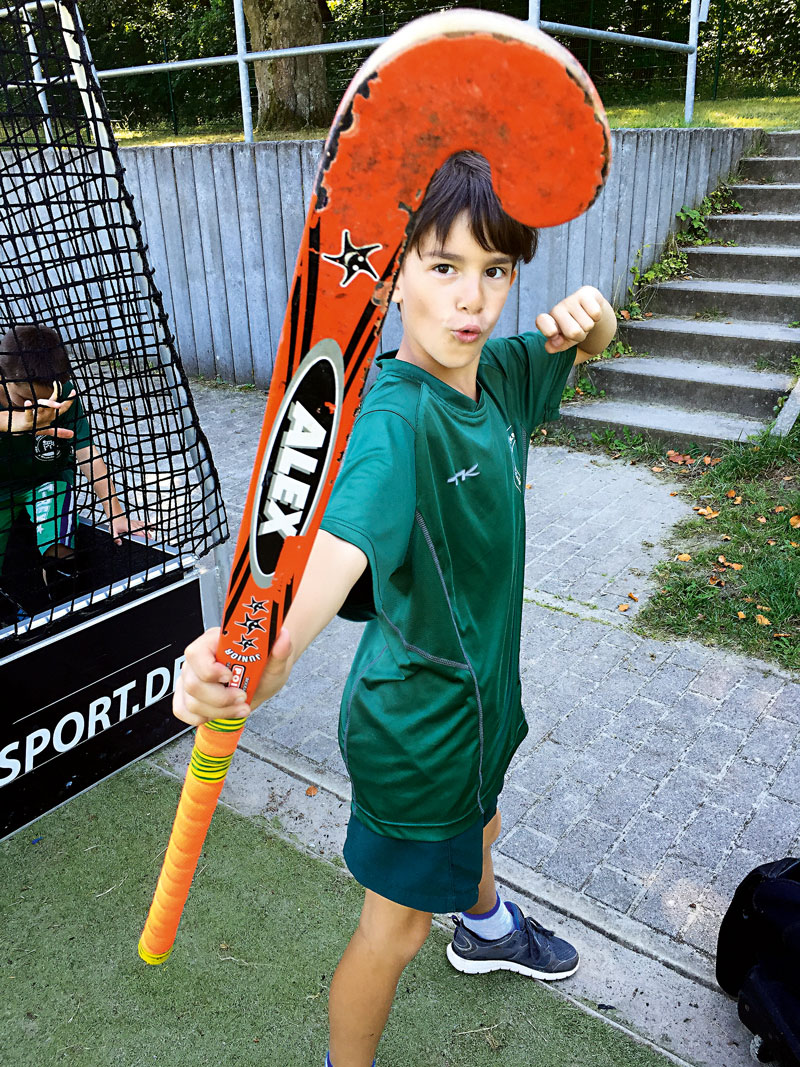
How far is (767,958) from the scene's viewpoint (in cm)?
196

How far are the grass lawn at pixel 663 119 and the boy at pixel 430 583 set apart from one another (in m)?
7.06

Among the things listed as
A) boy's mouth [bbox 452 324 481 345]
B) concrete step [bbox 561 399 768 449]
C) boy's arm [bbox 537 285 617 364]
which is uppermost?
boy's mouth [bbox 452 324 481 345]

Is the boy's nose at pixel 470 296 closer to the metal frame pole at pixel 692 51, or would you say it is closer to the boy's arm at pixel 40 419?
the boy's arm at pixel 40 419

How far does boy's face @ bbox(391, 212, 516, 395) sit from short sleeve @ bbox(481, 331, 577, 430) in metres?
0.30

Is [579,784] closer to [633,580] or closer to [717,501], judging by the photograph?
[633,580]

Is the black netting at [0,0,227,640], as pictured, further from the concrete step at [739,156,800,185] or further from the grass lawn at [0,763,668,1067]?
the concrete step at [739,156,800,185]

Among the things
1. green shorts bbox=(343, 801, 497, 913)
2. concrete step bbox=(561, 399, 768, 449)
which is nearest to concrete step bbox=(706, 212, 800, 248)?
concrete step bbox=(561, 399, 768, 449)

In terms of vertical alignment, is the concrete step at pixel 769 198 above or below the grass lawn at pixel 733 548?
above

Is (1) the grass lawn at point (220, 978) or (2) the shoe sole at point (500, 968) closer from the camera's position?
(1) the grass lawn at point (220, 978)

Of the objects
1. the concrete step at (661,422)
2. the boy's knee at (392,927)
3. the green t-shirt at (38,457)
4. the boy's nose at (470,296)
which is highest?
the boy's nose at (470,296)

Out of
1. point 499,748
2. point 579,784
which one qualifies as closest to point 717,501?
point 579,784

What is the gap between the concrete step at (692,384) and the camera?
5.58m

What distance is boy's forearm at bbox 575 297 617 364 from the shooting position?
177 centimetres

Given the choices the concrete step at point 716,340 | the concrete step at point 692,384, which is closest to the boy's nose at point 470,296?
the concrete step at point 692,384
